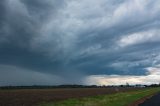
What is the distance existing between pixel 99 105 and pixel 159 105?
741 centimetres

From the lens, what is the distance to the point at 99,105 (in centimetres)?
4247

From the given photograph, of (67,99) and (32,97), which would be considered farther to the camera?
(32,97)

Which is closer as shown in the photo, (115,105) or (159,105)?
(159,105)

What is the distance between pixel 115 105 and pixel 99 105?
2034 millimetres

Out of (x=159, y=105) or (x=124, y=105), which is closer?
(x=159, y=105)

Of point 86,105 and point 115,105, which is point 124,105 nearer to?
point 115,105

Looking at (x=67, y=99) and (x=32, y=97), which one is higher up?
(x=32, y=97)

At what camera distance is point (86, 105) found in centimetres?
4084

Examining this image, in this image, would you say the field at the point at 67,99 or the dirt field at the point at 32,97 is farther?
the dirt field at the point at 32,97

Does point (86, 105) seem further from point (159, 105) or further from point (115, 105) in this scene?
point (159, 105)

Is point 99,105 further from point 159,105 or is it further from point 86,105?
point 159,105

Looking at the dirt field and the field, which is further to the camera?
the dirt field

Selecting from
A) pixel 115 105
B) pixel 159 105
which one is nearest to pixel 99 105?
pixel 115 105

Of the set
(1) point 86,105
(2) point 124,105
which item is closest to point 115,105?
(2) point 124,105
